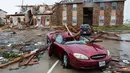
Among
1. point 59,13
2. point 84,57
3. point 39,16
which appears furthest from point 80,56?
point 39,16

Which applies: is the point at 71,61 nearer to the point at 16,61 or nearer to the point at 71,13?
the point at 16,61

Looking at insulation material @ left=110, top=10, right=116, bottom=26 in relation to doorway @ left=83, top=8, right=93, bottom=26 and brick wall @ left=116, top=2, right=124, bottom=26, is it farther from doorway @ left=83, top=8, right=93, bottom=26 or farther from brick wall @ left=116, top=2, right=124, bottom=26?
doorway @ left=83, top=8, right=93, bottom=26

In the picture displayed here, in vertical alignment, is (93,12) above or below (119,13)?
above

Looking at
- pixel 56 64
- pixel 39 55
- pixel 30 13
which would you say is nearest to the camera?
pixel 56 64

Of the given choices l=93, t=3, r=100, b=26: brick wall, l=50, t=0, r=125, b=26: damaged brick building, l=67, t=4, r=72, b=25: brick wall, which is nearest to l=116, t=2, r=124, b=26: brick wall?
l=50, t=0, r=125, b=26: damaged brick building

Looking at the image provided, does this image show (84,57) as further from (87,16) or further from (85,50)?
(87,16)

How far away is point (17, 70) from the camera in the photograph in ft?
26.4

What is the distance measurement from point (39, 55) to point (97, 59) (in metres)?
4.75

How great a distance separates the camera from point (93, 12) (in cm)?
4281

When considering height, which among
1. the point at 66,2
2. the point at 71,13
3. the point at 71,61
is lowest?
Answer: the point at 71,61

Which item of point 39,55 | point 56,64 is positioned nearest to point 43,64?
point 56,64

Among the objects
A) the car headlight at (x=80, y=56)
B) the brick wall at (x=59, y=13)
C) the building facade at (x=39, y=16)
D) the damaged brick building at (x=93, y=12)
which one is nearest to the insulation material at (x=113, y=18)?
the damaged brick building at (x=93, y=12)

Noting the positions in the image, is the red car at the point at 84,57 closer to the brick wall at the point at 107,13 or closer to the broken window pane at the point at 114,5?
the brick wall at the point at 107,13

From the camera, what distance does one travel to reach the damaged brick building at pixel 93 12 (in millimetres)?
41688
